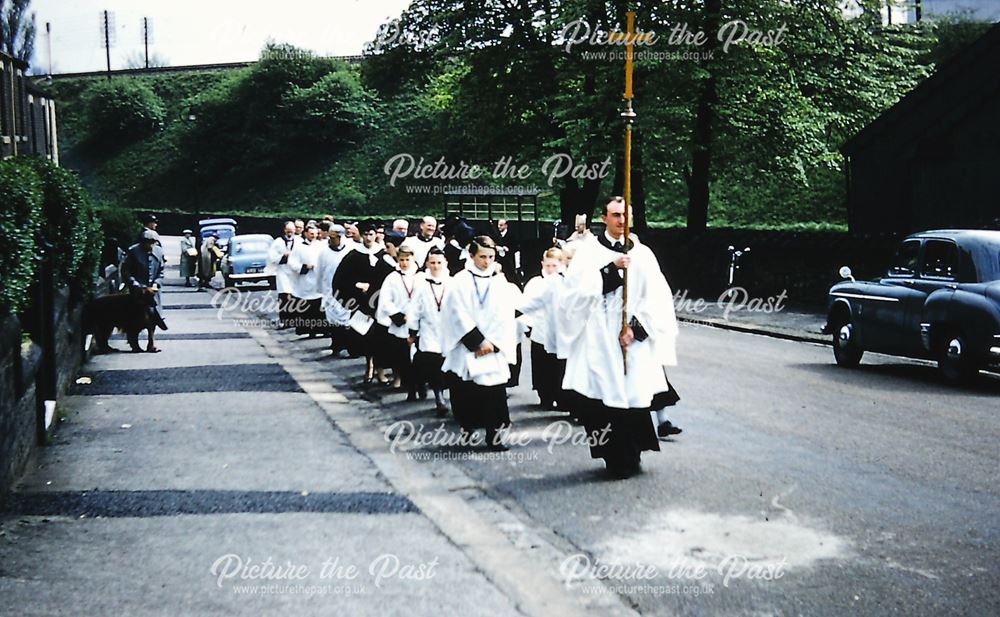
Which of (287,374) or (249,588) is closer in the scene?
(249,588)

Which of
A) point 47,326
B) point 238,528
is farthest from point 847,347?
point 238,528

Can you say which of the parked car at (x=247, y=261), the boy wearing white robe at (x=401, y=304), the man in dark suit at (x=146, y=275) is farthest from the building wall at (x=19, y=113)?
the parked car at (x=247, y=261)

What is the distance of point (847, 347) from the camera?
55.7 feet

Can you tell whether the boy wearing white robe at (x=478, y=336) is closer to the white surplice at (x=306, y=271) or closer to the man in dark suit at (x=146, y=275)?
the man in dark suit at (x=146, y=275)

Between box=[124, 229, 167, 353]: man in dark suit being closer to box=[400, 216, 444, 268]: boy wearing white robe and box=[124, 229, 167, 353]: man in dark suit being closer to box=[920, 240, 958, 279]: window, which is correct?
box=[400, 216, 444, 268]: boy wearing white robe

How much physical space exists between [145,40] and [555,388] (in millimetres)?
127621

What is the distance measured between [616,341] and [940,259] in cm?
740

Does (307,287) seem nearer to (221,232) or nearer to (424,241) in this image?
(424,241)

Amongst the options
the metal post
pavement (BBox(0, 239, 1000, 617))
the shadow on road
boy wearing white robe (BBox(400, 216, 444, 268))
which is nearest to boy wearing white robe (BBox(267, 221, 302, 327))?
boy wearing white robe (BBox(400, 216, 444, 268))

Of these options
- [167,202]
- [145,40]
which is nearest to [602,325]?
[167,202]

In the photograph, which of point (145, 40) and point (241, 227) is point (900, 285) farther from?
point (145, 40)

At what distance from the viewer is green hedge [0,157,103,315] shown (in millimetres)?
7945

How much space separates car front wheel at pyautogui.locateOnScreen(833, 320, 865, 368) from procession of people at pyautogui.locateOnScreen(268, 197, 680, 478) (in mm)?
3695

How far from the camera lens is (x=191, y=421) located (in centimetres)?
1207
